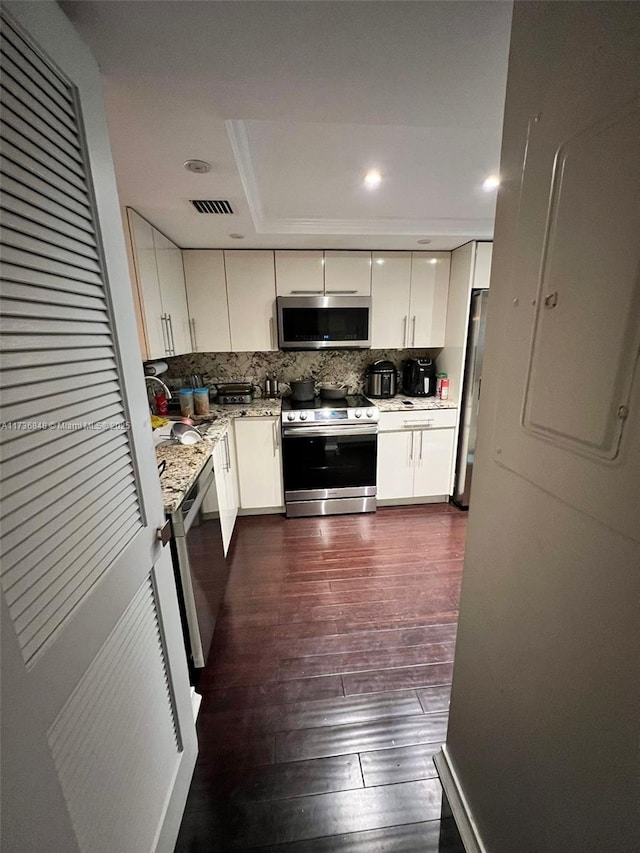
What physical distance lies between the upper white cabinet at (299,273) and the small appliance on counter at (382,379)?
0.81 meters

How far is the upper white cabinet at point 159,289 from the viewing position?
5.83ft

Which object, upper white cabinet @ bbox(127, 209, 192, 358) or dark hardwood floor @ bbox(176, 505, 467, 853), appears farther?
upper white cabinet @ bbox(127, 209, 192, 358)

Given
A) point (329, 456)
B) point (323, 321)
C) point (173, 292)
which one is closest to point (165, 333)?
point (173, 292)

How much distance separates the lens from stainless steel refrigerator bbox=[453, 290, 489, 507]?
8.23 feet

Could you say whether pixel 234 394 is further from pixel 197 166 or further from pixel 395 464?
pixel 197 166

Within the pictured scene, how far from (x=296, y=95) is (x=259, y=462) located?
2.16 m

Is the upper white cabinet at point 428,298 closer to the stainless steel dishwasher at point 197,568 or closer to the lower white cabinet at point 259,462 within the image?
the lower white cabinet at point 259,462

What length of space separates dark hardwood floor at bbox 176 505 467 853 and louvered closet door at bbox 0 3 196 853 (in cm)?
35

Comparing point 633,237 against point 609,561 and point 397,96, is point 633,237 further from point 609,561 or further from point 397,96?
point 397,96

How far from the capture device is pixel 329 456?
269 centimetres

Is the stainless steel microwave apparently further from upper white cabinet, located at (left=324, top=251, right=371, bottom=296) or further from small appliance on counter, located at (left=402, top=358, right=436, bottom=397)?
small appliance on counter, located at (left=402, top=358, right=436, bottom=397)

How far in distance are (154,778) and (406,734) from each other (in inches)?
35.8

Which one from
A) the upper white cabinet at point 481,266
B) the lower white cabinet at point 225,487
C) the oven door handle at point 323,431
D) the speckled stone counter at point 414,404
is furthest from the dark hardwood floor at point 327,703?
the upper white cabinet at point 481,266

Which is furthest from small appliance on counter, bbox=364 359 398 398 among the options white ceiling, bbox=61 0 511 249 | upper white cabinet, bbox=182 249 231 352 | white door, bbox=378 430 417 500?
white ceiling, bbox=61 0 511 249
